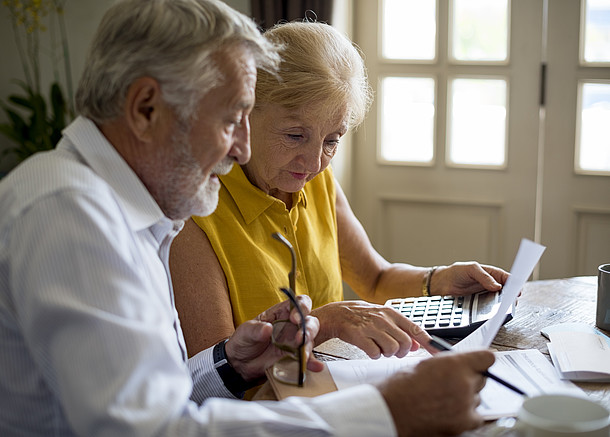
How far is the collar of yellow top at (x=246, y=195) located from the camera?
5.29ft

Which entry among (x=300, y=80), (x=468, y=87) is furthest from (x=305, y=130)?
(x=468, y=87)

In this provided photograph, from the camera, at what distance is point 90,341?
2.63 feet

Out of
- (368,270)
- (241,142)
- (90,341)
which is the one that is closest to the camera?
(90,341)

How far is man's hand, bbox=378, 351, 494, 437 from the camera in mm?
910

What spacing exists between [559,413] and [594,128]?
2.29 metres

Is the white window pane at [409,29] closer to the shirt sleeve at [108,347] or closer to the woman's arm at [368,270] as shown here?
the woman's arm at [368,270]

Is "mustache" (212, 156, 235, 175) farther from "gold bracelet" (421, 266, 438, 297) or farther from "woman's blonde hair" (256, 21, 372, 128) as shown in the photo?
"gold bracelet" (421, 266, 438, 297)

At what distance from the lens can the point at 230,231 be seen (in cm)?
156

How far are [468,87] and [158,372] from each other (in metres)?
2.50

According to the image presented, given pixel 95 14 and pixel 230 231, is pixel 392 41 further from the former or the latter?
pixel 230 231

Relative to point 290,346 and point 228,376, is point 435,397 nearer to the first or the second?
point 290,346

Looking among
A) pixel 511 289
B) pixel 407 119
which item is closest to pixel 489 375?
pixel 511 289

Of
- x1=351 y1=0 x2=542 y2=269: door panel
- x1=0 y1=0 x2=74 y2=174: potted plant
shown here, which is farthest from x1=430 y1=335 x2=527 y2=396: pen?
x1=0 y1=0 x2=74 y2=174: potted plant

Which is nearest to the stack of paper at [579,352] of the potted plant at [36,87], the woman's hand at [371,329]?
the woman's hand at [371,329]
